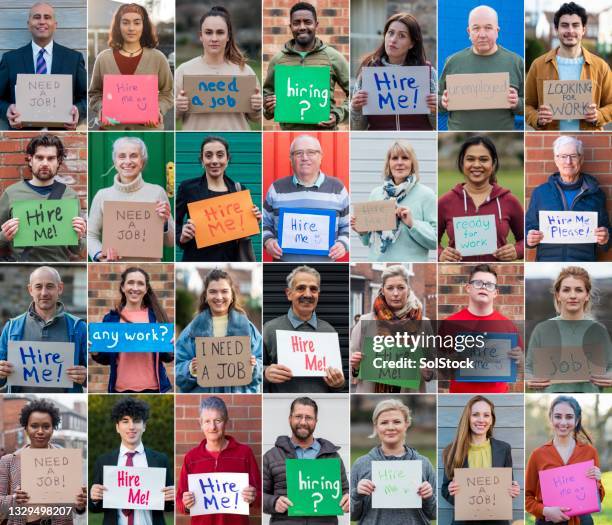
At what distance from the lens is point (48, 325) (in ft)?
32.9

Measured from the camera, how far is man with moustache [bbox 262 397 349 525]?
32.8 feet

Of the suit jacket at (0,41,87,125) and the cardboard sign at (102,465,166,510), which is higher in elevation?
the suit jacket at (0,41,87,125)

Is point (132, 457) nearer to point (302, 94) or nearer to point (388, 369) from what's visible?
point (388, 369)

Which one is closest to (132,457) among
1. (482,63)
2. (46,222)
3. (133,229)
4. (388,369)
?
(133,229)

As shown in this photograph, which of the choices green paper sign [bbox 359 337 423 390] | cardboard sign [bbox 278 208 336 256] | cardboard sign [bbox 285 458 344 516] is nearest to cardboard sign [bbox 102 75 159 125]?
cardboard sign [bbox 278 208 336 256]

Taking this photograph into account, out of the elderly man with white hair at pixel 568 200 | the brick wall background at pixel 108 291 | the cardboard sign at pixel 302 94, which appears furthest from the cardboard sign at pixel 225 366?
the elderly man with white hair at pixel 568 200

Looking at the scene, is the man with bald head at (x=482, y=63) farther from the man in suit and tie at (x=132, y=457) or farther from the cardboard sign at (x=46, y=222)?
the man in suit and tie at (x=132, y=457)

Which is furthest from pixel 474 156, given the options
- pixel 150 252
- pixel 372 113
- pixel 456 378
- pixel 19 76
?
pixel 19 76

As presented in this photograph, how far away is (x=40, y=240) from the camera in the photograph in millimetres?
10008

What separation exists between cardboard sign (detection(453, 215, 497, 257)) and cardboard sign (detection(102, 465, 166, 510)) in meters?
2.08

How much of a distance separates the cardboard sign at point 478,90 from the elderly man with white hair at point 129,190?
5.52ft

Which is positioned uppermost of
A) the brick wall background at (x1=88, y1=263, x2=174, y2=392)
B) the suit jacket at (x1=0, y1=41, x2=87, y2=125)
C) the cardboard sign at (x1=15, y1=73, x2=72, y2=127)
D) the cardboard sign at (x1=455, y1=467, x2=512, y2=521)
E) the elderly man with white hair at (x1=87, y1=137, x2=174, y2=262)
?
the suit jacket at (x1=0, y1=41, x2=87, y2=125)

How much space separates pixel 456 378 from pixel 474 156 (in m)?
1.23

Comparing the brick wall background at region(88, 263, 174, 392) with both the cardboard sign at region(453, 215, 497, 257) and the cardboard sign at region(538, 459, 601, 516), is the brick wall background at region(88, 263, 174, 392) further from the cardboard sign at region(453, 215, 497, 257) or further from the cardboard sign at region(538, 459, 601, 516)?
the cardboard sign at region(538, 459, 601, 516)
